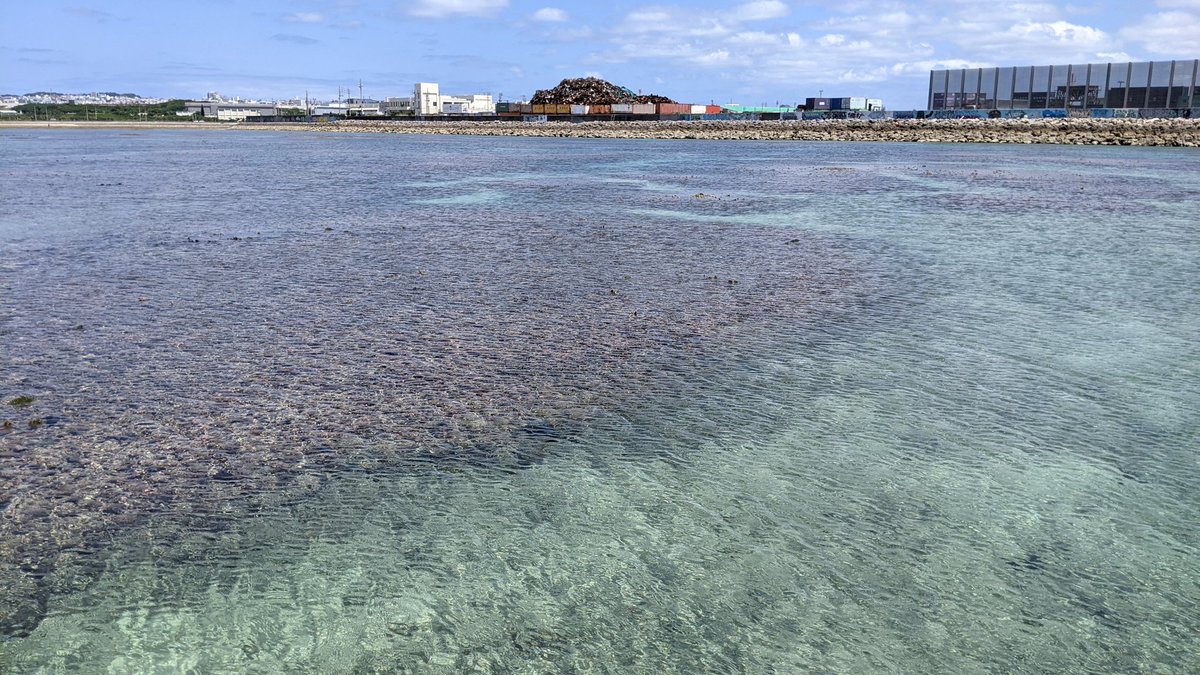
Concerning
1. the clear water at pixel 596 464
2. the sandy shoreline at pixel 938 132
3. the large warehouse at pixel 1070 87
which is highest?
the large warehouse at pixel 1070 87

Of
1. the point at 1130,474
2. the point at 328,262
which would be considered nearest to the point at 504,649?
the point at 1130,474

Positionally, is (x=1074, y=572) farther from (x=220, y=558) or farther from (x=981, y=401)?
(x=220, y=558)

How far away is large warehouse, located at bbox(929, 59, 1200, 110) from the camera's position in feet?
374

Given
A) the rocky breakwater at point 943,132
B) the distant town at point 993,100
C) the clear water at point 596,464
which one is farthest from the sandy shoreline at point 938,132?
the clear water at point 596,464

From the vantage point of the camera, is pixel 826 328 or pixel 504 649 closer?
→ pixel 504 649

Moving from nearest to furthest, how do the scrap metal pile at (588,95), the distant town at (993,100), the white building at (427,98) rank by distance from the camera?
1. the distant town at (993,100)
2. the scrap metal pile at (588,95)
3. the white building at (427,98)

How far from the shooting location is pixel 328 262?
47.0ft

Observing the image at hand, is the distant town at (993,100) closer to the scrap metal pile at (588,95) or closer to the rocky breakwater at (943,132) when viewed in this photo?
the scrap metal pile at (588,95)

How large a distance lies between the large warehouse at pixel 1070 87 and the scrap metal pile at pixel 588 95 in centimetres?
5141

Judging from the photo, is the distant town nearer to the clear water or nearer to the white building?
the white building

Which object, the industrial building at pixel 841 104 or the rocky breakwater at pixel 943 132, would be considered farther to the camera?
the industrial building at pixel 841 104

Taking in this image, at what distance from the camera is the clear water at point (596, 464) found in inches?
169

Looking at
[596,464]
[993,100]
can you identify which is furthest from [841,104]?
[596,464]

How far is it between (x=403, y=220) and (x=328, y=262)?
20.7ft
